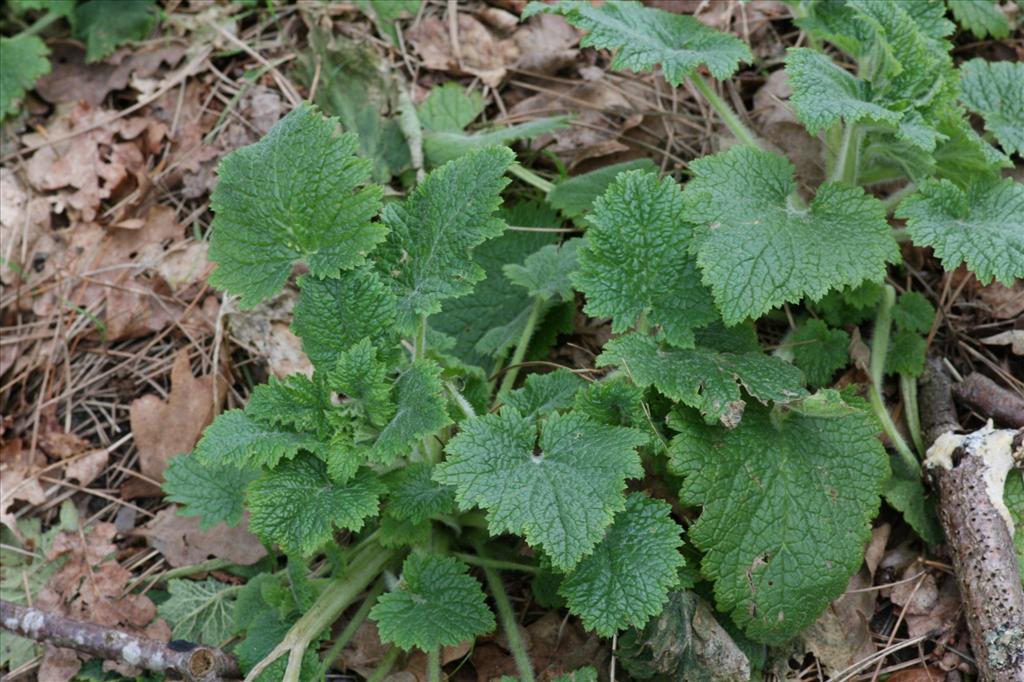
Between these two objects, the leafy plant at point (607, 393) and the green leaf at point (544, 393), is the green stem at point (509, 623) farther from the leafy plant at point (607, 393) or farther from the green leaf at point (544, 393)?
the green leaf at point (544, 393)

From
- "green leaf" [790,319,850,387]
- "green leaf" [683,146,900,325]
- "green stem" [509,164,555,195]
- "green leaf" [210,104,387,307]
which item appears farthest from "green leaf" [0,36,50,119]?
"green leaf" [790,319,850,387]

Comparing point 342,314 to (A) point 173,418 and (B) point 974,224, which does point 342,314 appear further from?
(B) point 974,224

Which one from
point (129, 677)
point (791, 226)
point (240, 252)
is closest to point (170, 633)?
point (129, 677)

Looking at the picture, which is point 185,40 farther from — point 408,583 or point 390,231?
point 408,583

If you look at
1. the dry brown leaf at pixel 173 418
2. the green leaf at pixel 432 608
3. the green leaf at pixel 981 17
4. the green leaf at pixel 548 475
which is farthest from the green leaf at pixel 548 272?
the green leaf at pixel 981 17

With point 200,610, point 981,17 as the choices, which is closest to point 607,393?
point 200,610

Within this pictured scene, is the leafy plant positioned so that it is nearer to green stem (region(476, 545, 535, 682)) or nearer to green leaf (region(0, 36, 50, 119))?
green stem (region(476, 545, 535, 682))
